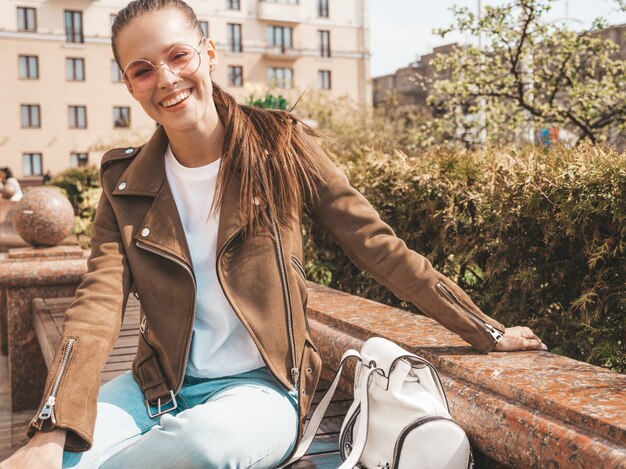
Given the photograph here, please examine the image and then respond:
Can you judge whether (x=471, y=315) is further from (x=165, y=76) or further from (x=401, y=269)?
(x=165, y=76)

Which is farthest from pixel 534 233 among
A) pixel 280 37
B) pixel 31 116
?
pixel 280 37

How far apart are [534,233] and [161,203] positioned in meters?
1.85

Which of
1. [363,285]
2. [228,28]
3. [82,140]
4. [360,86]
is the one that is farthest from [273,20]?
[363,285]

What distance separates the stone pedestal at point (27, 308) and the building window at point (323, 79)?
150ft

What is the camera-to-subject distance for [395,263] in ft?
8.11

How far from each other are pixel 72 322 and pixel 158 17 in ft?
3.31

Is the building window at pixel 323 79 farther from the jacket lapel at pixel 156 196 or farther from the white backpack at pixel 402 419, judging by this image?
the white backpack at pixel 402 419

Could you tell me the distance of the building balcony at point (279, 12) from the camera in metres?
48.5

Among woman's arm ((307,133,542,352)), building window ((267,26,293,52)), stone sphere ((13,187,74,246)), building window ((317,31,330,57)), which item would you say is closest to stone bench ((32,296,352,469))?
woman's arm ((307,133,542,352))

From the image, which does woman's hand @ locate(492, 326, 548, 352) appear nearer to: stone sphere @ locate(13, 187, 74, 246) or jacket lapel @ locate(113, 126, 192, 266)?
jacket lapel @ locate(113, 126, 192, 266)

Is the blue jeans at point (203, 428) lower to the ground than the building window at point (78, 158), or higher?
lower

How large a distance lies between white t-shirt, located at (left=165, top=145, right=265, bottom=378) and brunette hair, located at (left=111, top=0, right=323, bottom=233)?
9 centimetres

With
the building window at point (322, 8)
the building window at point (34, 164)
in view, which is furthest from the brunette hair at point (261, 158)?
the building window at point (322, 8)

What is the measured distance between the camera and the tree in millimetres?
9422
